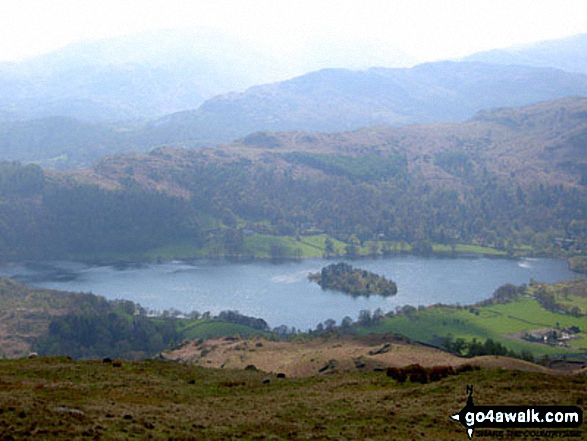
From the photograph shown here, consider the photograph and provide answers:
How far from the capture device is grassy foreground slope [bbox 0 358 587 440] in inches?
890

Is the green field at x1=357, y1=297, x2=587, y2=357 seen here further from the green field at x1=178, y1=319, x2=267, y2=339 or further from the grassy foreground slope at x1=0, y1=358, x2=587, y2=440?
the grassy foreground slope at x1=0, y1=358, x2=587, y2=440

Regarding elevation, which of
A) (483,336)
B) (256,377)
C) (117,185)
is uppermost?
(117,185)

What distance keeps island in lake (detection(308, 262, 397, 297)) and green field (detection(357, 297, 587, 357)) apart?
67.8 feet

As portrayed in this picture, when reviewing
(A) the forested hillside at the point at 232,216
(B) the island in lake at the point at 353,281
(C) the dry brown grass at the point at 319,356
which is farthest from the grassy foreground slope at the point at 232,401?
(A) the forested hillside at the point at 232,216

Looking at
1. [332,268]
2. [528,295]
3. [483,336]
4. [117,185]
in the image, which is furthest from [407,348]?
[117,185]

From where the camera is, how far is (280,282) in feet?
420

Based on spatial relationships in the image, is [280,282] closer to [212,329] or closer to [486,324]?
[212,329]

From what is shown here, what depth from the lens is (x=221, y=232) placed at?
561ft

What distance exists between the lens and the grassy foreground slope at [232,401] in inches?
890

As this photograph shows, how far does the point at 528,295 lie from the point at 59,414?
326ft

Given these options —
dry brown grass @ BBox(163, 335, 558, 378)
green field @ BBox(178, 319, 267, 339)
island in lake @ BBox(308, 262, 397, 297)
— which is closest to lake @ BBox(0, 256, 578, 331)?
island in lake @ BBox(308, 262, 397, 297)

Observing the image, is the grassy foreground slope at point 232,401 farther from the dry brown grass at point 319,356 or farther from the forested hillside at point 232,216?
the forested hillside at point 232,216

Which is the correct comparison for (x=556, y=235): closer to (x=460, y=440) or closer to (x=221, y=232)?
(x=221, y=232)

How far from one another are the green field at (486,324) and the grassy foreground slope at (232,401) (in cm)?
4869
